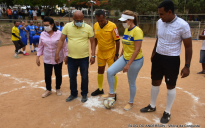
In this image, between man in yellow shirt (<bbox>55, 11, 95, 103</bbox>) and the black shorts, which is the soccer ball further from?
the black shorts

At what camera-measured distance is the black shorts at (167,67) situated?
10.4 feet

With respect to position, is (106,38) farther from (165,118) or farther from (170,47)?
(165,118)

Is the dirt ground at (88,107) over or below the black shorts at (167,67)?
below

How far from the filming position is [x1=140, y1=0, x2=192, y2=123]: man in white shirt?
9.71ft

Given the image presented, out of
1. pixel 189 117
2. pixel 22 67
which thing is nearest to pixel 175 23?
pixel 189 117

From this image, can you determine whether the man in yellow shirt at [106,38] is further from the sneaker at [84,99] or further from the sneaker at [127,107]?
the sneaker at [127,107]

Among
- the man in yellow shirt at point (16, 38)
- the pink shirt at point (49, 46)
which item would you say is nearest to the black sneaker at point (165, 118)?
the pink shirt at point (49, 46)

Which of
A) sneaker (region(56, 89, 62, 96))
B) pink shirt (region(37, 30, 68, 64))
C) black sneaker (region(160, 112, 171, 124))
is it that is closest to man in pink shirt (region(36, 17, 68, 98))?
pink shirt (region(37, 30, 68, 64))

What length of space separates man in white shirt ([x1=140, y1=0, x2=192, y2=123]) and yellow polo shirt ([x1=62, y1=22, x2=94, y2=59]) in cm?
161

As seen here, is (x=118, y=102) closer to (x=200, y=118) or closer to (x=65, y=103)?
(x=65, y=103)

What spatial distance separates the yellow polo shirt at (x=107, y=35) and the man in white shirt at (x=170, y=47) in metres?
1.13

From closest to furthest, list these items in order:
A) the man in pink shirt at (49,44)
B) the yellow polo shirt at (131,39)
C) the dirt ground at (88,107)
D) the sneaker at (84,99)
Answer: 1. the yellow polo shirt at (131,39)
2. the dirt ground at (88,107)
3. the man in pink shirt at (49,44)
4. the sneaker at (84,99)

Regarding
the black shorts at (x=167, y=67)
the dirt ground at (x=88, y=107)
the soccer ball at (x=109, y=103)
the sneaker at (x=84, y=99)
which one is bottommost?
the dirt ground at (x=88, y=107)

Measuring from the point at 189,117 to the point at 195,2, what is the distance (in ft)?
75.4
